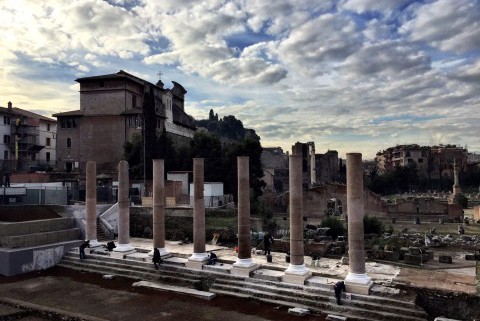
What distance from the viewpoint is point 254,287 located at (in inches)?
615

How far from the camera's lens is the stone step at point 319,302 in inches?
495

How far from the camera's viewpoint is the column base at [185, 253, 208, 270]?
1773 centimetres

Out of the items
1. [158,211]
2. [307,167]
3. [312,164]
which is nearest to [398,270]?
[158,211]

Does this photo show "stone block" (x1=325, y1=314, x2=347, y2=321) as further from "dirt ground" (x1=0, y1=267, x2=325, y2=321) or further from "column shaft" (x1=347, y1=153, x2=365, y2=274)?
"column shaft" (x1=347, y1=153, x2=365, y2=274)

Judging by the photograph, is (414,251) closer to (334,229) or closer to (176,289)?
(334,229)

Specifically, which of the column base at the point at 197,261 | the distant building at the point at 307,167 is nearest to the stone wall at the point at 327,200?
the distant building at the point at 307,167

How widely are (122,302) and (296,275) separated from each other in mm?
6495

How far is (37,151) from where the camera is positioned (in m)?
57.9

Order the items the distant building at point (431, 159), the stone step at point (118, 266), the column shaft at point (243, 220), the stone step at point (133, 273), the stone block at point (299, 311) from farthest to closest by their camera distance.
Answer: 1. the distant building at point (431, 159)
2. the stone step at point (118, 266)
3. the stone step at point (133, 273)
4. the column shaft at point (243, 220)
5. the stone block at point (299, 311)

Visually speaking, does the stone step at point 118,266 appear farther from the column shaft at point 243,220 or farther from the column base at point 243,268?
the column shaft at point 243,220

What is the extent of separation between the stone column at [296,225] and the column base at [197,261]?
4076mm

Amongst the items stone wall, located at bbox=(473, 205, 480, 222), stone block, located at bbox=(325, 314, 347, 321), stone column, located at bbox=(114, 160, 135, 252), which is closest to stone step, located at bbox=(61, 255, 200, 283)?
stone column, located at bbox=(114, 160, 135, 252)

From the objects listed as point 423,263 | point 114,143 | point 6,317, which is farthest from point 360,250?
point 114,143

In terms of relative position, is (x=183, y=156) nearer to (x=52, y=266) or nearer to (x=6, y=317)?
(x=52, y=266)
